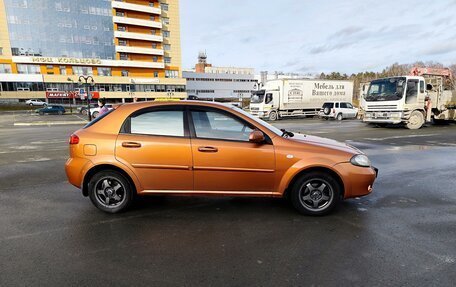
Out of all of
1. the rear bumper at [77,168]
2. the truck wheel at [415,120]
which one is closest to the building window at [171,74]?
the truck wheel at [415,120]

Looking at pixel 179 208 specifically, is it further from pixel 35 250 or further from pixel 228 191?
pixel 35 250

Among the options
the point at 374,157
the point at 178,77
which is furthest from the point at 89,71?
the point at 374,157

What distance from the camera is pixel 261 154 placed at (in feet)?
13.0

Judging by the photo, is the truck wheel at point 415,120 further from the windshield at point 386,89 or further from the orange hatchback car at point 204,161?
the orange hatchback car at point 204,161

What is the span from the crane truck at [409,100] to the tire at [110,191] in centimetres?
1512

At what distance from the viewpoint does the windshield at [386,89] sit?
14.7m

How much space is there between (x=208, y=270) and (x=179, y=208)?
5.73ft

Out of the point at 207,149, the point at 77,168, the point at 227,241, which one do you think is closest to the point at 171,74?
the point at 77,168

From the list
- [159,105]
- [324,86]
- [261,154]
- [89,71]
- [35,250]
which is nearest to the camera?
[35,250]

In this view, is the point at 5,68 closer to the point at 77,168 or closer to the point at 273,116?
the point at 273,116

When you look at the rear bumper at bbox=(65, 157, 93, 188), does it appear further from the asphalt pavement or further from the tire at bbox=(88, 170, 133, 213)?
the asphalt pavement

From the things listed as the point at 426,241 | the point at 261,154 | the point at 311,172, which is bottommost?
the point at 426,241

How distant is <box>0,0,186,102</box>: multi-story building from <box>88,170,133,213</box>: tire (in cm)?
6557

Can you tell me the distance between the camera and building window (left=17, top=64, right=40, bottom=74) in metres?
59.3
